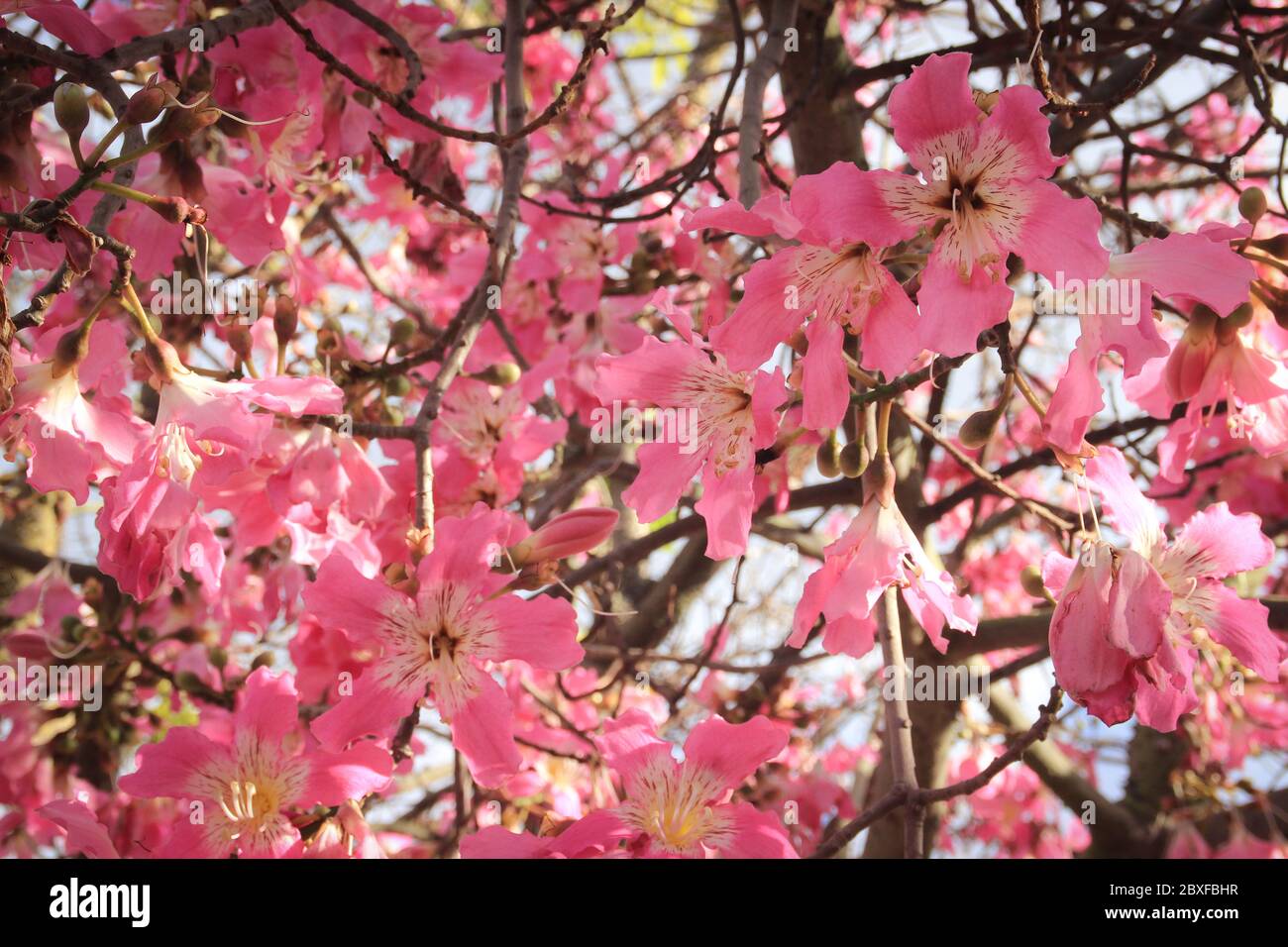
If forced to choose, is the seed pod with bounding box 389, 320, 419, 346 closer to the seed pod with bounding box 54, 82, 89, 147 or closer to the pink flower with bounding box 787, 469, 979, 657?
the seed pod with bounding box 54, 82, 89, 147

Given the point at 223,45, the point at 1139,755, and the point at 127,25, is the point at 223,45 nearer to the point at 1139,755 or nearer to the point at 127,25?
the point at 127,25

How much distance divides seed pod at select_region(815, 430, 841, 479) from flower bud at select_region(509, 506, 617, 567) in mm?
285

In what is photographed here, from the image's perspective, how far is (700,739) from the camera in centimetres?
134

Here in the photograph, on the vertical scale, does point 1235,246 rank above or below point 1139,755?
above

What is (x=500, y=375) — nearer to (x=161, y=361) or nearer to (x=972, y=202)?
(x=161, y=361)

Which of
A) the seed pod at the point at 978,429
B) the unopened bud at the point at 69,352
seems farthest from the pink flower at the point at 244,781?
the seed pod at the point at 978,429

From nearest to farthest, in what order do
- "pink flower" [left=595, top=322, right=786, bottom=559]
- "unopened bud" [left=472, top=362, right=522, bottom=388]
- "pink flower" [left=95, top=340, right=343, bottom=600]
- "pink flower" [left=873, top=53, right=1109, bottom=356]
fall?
1. "pink flower" [left=873, top=53, right=1109, bottom=356]
2. "pink flower" [left=95, top=340, right=343, bottom=600]
3. "pink flower" [left=595, top=322, right=786, bottom=559]
4. "unopened bud" [left=472, top=362, right=522, bottom=388]

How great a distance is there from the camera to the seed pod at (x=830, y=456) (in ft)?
4.41

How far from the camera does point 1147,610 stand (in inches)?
42.6

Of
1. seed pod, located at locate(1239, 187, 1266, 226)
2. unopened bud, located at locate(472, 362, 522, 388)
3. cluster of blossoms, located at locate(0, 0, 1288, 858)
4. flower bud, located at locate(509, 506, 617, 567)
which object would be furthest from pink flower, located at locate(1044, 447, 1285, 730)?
unopened bud, located at locate(472, 362, 522, 388)

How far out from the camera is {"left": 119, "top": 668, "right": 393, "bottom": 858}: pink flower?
1.31 m

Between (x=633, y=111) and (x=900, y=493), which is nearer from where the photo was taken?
(x=900, y=493)
